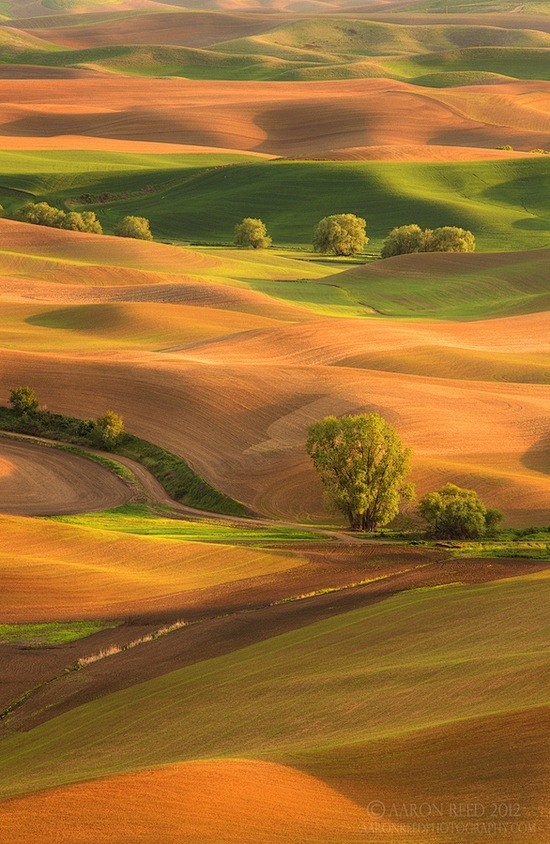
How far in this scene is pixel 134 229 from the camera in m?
134

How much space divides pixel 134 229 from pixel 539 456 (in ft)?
273

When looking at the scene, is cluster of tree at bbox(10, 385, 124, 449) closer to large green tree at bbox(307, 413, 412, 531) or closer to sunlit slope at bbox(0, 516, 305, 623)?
large green tree at bbox(307, 413, 412, 531)

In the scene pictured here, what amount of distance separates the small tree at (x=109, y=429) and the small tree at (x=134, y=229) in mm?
75523

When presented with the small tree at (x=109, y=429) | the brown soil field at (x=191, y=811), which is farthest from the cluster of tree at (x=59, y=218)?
the brown soil field at (x=191, y=811)

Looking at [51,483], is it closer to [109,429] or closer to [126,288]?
[109,429]

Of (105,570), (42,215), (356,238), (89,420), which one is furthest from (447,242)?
(105,570)

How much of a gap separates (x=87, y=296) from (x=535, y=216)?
235 ft

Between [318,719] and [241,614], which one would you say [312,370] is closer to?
[241,614]

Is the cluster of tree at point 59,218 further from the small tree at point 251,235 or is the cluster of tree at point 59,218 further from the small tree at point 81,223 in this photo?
the small tree at point 251,235

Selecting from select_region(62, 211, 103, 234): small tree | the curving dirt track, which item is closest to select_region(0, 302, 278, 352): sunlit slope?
the curving dirt track

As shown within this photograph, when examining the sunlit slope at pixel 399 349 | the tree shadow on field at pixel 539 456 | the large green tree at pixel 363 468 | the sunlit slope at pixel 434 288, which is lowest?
the large green tree at pixel 363 468

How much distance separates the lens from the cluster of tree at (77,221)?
13425 centimetres

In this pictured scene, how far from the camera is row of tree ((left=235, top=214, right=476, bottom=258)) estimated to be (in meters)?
125

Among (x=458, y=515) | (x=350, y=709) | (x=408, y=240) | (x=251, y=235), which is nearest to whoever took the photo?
(x=350, y=709)
